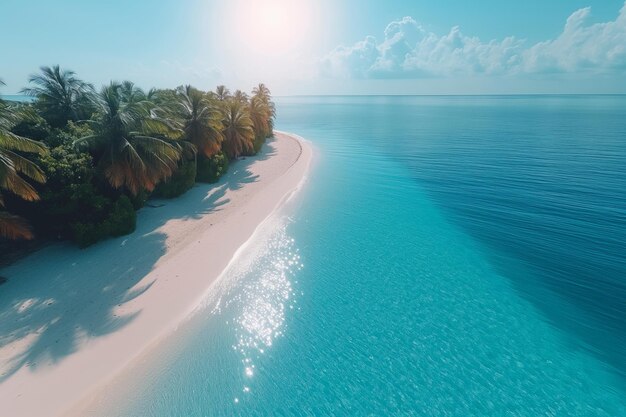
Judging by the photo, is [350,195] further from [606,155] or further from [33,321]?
[606,155]

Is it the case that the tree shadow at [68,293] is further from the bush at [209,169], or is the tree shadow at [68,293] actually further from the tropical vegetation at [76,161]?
the bush at [209,169]

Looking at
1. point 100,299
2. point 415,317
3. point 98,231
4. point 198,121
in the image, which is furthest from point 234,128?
point 415,317

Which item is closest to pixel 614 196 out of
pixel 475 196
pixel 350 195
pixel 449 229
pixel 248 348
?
pixel 475 196

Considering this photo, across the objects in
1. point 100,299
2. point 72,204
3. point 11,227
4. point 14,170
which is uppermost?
point 14,170

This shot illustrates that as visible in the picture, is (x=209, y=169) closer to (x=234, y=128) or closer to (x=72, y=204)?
(x=234, y=128)

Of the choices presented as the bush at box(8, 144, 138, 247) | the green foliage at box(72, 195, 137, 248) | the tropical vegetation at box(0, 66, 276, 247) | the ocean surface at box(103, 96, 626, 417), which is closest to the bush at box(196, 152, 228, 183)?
the tropical vegetation at box(0, 66, 276, 247)
